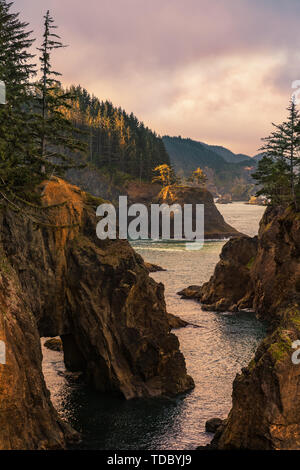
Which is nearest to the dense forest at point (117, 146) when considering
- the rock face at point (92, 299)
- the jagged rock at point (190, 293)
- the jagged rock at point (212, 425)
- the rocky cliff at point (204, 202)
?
the rocky cliff at point (204, 202)

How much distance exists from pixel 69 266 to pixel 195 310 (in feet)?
106

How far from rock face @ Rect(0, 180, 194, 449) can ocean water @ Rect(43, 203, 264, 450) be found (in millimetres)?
1745

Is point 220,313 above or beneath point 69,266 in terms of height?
beneath

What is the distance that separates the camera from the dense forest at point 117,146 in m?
168

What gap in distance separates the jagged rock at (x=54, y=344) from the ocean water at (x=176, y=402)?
2.56ft

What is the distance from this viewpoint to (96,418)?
99.7ft

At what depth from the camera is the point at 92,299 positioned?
3419cm

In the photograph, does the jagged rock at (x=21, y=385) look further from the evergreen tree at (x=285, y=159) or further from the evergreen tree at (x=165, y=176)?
the evergreen tree at (x=165, y=176)

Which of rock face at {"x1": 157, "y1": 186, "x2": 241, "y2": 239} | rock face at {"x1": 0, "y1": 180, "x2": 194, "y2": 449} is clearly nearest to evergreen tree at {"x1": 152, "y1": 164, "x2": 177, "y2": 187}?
rock face at {"x1": 157, "y1": 186, "x2": 241, "y2": 239}

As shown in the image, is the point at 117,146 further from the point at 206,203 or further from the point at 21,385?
the point at 21,385

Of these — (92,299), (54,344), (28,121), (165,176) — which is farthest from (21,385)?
(165,176)

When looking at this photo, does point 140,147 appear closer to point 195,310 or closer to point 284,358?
point 195,310
